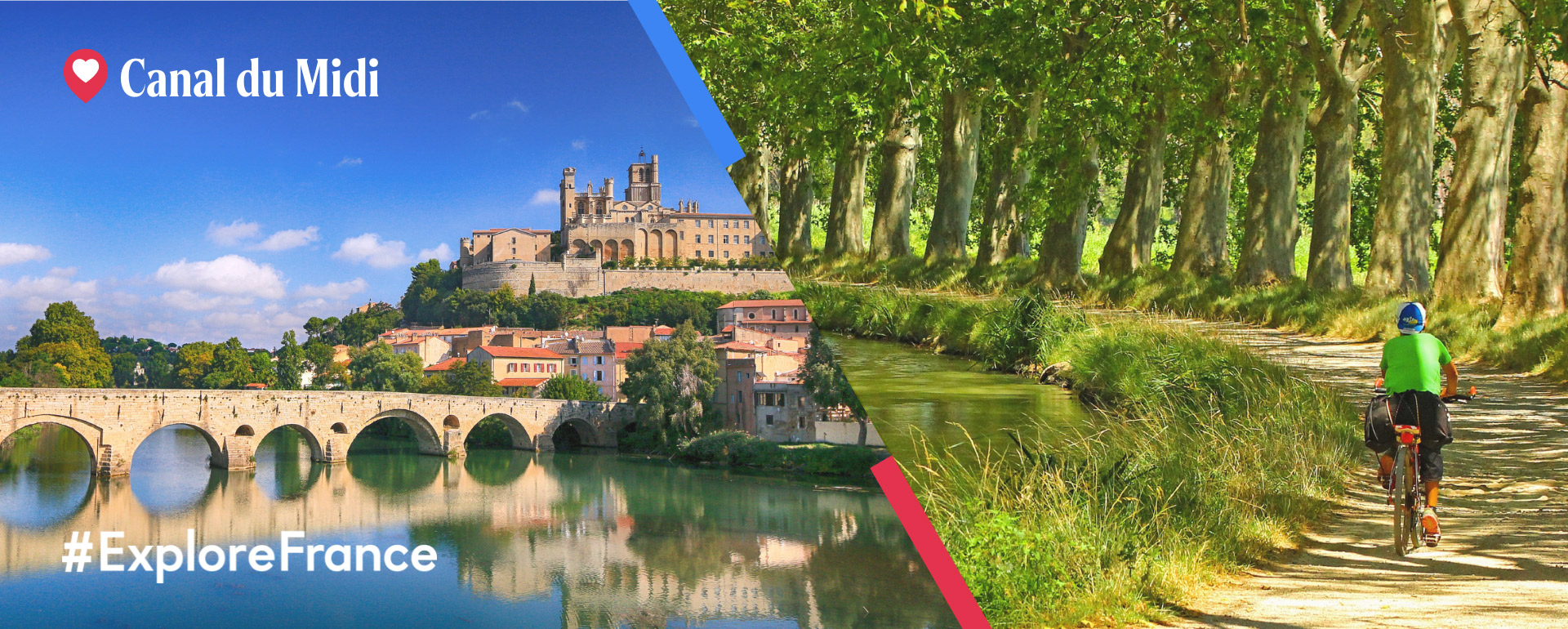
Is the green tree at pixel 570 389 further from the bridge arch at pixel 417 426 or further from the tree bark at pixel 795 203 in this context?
the tree bark at pixel 795 203

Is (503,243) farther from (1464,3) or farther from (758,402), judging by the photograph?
(1464,3)

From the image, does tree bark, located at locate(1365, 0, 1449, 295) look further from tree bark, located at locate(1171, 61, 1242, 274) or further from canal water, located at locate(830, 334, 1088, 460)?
canal water, located at locate(830, 334, 1088, 460)

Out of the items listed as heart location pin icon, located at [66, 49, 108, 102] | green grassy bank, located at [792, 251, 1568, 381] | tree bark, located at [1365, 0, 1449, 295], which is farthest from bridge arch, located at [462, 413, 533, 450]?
tree bark, located at [1365, 0, 1449, 295]

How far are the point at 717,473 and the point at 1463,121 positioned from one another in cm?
1700

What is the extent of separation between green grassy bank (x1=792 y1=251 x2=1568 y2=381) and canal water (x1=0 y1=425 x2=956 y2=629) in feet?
21.9

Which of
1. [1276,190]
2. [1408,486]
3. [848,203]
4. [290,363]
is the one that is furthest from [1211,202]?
[290,363]

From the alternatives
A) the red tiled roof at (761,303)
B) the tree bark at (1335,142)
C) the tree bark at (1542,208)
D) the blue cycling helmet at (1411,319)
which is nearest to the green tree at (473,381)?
the red tiled roof at (761,303)

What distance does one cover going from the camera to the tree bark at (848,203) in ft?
85.3

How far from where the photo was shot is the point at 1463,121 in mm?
16641

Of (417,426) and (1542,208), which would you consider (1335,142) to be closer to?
(1542,208)

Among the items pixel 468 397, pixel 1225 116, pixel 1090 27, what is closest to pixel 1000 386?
pixel 1090 27

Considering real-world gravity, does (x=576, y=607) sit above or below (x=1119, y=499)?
above

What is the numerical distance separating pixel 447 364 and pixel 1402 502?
5.37 m

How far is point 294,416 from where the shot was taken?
11.3 ft
